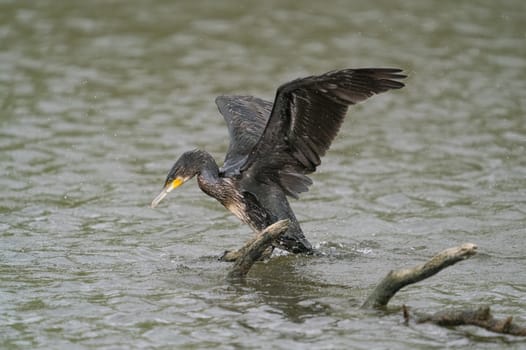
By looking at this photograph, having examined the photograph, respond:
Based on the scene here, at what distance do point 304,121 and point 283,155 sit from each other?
45cm

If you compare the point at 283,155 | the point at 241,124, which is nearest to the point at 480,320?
the point at 283,155

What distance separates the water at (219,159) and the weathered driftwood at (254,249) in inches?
5.7

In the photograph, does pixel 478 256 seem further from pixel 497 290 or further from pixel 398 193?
pixel 398 193

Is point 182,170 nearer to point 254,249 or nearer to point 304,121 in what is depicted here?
point 304,121

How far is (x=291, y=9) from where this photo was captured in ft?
53.7

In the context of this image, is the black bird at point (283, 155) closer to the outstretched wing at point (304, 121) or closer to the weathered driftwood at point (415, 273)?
the outstretched wing at point (304, 121)

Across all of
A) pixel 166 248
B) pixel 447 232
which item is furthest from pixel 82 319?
pixel 447 232

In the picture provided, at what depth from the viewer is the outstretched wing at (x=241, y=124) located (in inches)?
368

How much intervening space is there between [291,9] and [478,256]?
321 inches

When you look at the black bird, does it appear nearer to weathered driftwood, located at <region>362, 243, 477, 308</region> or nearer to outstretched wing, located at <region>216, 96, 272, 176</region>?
outstretched wing, located at <region>216, 96, 272, 176</region>

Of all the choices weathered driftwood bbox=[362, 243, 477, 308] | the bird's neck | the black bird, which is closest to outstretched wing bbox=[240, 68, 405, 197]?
the black bird

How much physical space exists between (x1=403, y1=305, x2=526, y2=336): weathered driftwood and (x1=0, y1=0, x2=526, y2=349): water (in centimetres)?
10

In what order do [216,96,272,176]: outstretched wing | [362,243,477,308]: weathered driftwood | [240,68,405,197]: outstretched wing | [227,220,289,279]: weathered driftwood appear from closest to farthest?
[362,243,477,308]: weathered driftwood → [227,220,289,279]: weathered driftwood → [240,68,405,197]: outstretched wing → [216,96,272,176]: outstretched wing

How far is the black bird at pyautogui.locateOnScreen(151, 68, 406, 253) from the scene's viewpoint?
8.02 m
